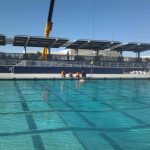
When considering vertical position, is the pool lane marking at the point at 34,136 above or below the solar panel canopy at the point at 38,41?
below

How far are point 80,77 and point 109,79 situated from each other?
2.66 meters

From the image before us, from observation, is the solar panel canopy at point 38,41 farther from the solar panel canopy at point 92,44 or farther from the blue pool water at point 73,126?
the blue pool water at point 73,126

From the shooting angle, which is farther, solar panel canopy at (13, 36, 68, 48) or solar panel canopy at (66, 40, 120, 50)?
solar panel canopy at (66, 40, 120, 50)

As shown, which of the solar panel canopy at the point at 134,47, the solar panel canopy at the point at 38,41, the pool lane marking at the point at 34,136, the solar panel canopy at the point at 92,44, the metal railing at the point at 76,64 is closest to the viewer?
the pool lane marking at the point at 34,136

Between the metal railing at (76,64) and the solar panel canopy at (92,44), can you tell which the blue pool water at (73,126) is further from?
the solar panel canopy at (92,44)

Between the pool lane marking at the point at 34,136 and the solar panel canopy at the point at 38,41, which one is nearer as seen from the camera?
the pool lane marking at the point at 34,136

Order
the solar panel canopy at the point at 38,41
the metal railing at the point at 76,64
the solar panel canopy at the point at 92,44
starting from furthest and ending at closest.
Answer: the solar panel canopy at the point at 92,44 < the solar panel canopy at the point at 38,41 < the metal railing at the point at 76,64

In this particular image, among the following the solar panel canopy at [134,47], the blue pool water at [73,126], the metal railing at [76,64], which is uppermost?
the solar panel canopy at [134,47]

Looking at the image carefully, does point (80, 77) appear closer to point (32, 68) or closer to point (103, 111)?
point (32, 68)

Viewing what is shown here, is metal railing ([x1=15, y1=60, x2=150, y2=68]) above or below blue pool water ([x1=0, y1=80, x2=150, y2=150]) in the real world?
above

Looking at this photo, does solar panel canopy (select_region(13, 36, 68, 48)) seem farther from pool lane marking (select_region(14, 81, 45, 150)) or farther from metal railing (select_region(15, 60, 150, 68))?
pool lane marking (select_region(14, 81, 45, 150))

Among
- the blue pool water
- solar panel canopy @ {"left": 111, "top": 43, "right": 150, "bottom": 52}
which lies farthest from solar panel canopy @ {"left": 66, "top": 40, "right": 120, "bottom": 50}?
the blue pool water

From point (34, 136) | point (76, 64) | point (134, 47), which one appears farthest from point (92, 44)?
point (34, 136)

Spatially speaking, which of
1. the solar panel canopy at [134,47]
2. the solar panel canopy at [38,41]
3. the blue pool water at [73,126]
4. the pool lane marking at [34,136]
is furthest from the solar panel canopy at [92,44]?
the pool lane marking at [34,136]
